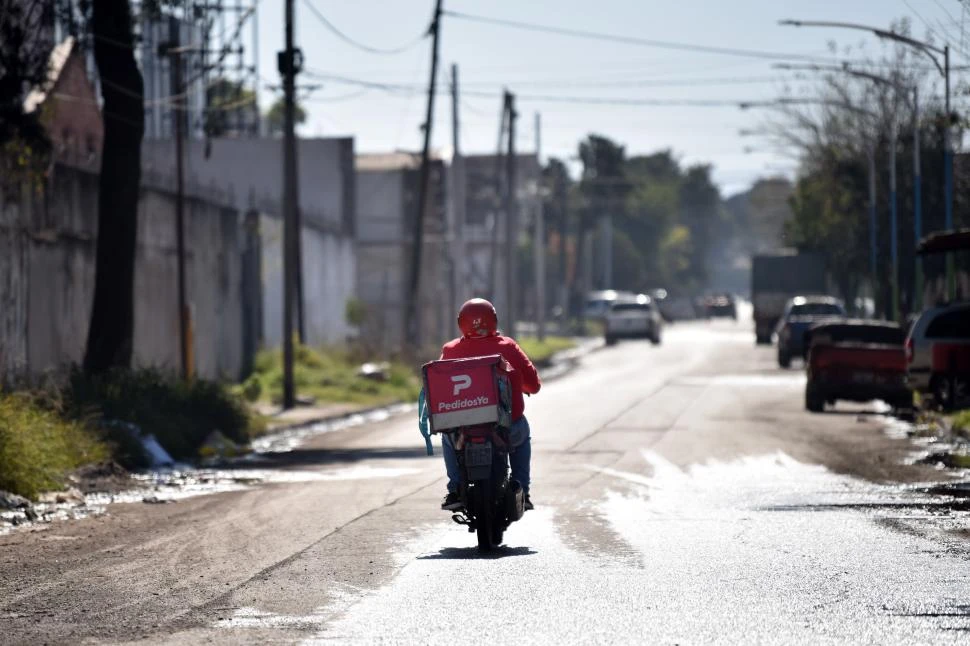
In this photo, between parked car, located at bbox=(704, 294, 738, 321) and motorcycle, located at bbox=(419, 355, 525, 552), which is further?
parked car, located at bbox=(704, 294, 738, 321)

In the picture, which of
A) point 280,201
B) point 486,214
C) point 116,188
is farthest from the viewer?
point 486,214

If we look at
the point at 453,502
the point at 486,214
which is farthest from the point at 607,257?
the point at 453,502

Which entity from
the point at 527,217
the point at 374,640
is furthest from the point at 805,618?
the point at 527,217

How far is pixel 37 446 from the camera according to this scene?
1747cm

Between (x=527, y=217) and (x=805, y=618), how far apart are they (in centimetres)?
10694

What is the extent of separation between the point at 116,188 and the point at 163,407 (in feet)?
11.6

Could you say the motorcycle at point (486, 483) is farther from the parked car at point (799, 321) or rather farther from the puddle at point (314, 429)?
the parked car at point (799, 321)

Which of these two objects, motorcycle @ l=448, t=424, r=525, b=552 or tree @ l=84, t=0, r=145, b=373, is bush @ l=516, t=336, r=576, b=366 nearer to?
tree @ l=84, t=0, r=145, b=373

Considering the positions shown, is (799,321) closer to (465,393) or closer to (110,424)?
(110,424)

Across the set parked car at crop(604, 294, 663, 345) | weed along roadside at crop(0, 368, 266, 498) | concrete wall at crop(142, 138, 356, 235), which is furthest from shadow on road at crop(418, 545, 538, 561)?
parked car at crop(604, 294, 663, 345)

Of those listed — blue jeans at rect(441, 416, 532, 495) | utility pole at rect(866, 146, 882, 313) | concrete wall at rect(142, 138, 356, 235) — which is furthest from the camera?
concrete wall at rect(142, 138, 356, 235)

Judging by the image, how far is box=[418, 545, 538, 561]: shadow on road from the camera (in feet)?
37.8

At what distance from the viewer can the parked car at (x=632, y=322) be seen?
6994 centimetres

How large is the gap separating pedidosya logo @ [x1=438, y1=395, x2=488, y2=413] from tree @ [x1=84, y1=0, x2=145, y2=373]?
14.0 m
